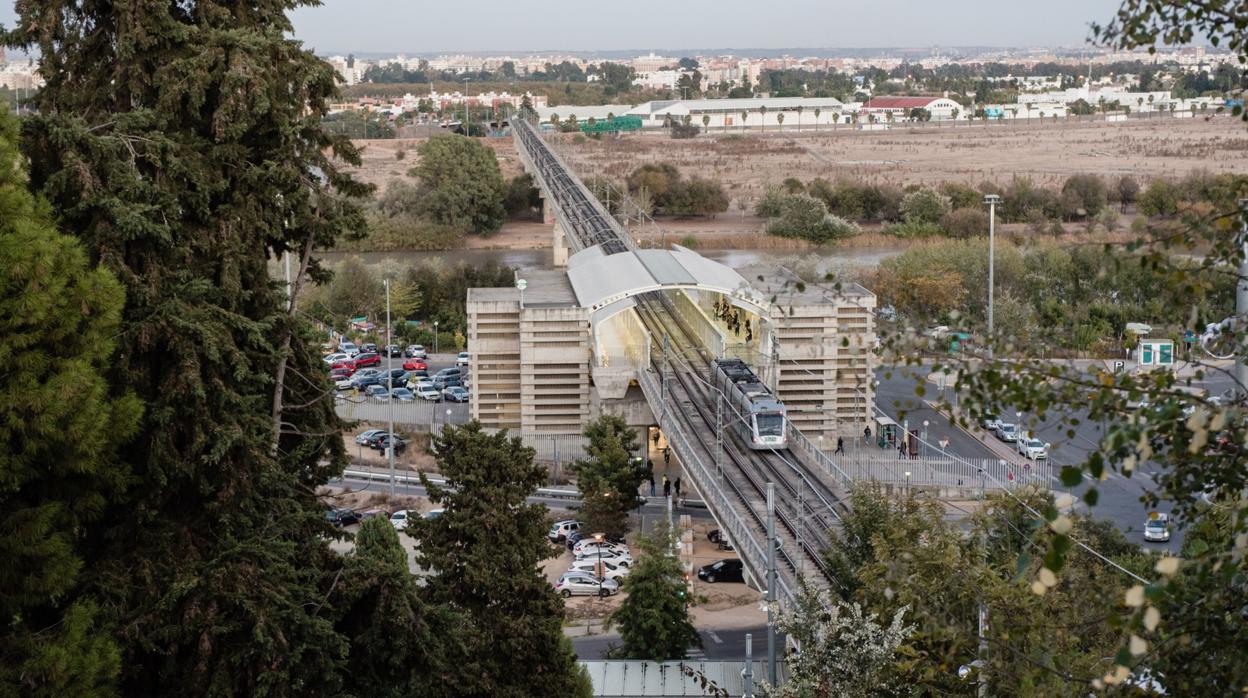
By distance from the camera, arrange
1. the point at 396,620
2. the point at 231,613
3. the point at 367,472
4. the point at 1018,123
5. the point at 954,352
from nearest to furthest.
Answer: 1. the point at 954,352
2. the point at 231,613
3. the point at 396,620
4. the point at 367,472
5. the point at 1018,123

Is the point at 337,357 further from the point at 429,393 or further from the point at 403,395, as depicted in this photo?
the point at 429,393

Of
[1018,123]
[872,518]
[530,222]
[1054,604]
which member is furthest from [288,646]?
[1018,123]

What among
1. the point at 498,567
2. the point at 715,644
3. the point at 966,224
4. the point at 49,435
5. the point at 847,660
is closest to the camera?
the point at 49,435

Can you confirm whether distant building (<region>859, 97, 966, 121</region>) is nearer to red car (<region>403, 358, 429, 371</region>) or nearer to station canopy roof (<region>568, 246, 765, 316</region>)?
red car (<region>403, 358, 429, 371</region>)

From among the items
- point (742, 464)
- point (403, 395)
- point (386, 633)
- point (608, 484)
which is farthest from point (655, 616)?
point (403, 395)

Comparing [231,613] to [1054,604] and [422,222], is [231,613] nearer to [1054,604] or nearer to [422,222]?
[1054,604]

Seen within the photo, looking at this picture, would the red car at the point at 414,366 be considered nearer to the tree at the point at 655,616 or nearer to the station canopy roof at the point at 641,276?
the station canopy roof at the point at 641,276

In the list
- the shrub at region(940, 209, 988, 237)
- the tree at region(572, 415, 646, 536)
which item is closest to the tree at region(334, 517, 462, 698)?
the tree at region(572, 415, 646, 536)
